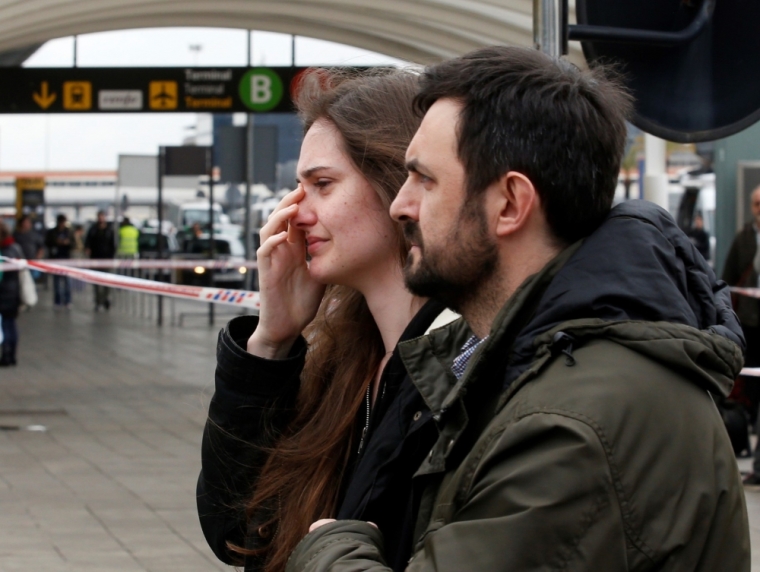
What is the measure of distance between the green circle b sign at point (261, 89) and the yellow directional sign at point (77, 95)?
1846 millimetres

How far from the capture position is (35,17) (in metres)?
11.0

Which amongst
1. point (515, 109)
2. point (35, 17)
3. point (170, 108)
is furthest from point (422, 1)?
point (515, 109)

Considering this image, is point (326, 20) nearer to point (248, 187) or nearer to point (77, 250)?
point (248, 187)

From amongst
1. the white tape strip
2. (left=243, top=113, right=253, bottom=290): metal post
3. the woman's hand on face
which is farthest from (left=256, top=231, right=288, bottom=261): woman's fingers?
(left=243, top=113, right=253, bottom=290): metal post

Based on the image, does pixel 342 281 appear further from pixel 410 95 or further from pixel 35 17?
pixel 35 17

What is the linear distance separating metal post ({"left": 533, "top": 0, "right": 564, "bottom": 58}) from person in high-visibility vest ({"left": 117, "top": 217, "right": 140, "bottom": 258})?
71.2ft

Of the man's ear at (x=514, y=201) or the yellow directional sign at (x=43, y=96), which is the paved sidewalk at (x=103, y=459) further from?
the yellow directional sign at (x=43, y=96)

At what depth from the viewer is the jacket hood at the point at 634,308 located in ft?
4.41

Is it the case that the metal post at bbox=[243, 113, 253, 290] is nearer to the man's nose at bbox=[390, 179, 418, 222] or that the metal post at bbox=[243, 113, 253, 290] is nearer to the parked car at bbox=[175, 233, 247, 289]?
the parked car at bbox=[175, 233, 247, 289]

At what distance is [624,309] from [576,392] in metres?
0.14

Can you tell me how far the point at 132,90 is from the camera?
45.6ft

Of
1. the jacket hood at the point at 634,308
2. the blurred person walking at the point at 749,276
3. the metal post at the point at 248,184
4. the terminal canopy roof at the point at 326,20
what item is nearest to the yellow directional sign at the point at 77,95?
the terminal canopy roof at the point at 326,20

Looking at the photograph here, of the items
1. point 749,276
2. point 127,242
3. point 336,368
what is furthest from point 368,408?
point 127,242

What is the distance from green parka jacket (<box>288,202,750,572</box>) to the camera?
1262 mm
